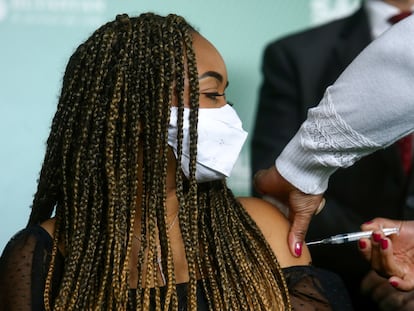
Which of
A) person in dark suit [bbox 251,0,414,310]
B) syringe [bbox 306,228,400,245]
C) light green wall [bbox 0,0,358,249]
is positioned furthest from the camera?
light green wall [bbox 0,0,358,249]

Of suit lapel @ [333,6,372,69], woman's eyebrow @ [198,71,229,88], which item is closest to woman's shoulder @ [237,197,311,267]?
woman's eyebrow @ [198,71,229,88]

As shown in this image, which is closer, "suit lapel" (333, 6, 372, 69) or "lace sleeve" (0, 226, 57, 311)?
"lace sleeve" (0, 226, 57, 311)

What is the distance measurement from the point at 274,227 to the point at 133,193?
0.83 ft

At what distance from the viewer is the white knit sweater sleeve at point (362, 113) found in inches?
53.9

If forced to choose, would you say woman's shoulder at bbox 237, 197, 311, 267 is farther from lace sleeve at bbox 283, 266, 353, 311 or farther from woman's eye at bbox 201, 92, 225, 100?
woman's eye at bbox 201, 92, 225, 100

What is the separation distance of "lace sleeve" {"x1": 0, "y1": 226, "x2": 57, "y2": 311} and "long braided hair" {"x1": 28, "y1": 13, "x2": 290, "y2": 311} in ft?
0.06

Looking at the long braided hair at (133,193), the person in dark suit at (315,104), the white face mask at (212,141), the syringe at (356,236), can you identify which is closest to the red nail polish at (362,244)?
the syringe at (356,236)

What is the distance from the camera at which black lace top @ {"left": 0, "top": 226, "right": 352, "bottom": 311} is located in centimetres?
138

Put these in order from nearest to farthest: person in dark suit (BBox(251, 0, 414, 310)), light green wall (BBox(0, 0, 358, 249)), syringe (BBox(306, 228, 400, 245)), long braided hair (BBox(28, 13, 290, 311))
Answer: long braided hair (BBox(28, 13, 290, 311))
syringe (BBox(306, 228, 400, 245))
person in dark suit (BBox(251, 0, 414, 310))
light green wall (BBox(0, 0, 358, 249))

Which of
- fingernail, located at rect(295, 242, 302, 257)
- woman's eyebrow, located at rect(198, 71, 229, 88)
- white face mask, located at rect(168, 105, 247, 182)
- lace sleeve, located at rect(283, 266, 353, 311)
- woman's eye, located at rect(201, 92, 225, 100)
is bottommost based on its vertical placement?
lace sleeve, located at rect(283, 266, 353, 311)

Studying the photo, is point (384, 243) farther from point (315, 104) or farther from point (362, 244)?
point (315, 104)

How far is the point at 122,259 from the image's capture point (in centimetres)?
137

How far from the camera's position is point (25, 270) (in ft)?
4.58

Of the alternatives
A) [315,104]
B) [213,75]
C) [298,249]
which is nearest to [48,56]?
[315,104]
